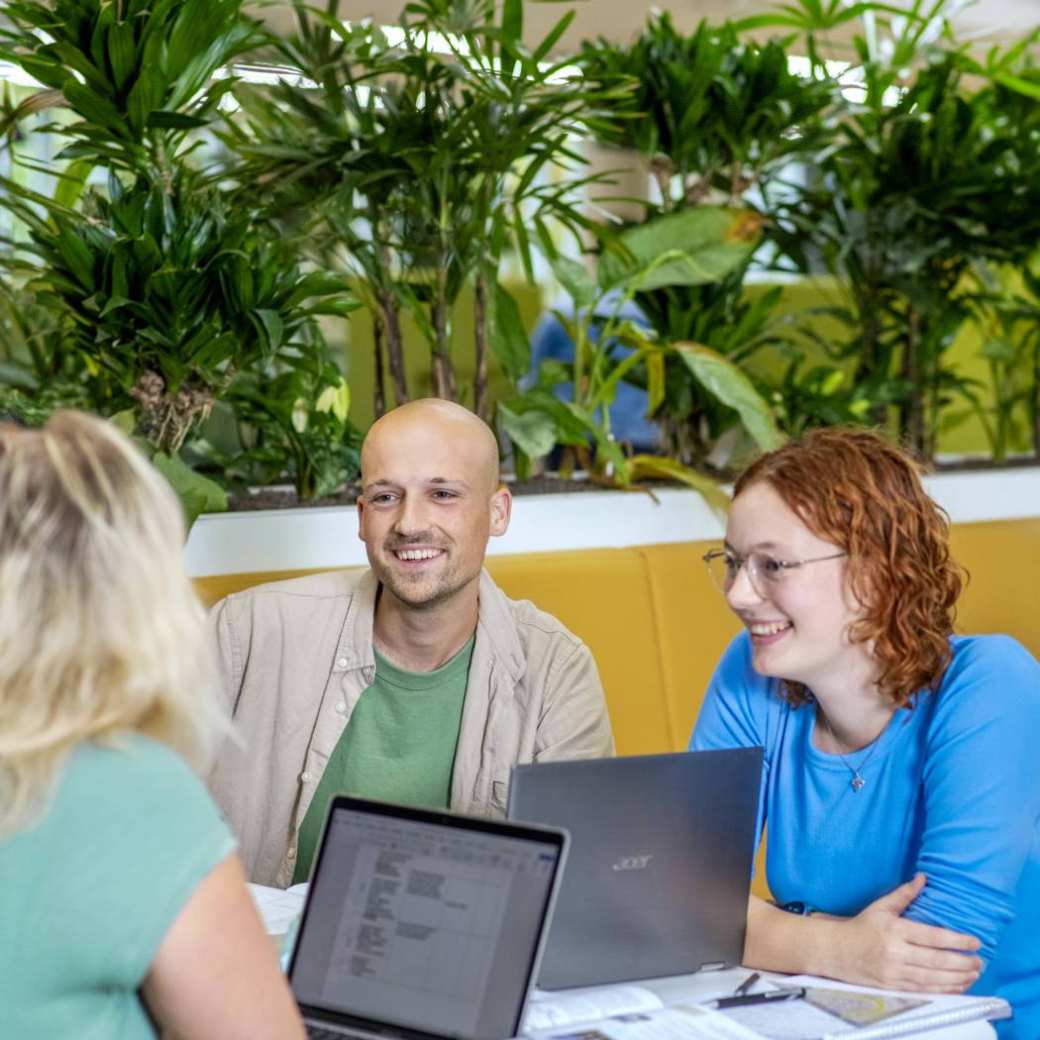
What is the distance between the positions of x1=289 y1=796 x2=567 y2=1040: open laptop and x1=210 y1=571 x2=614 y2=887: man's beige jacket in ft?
2.38

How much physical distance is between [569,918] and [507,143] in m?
1.71

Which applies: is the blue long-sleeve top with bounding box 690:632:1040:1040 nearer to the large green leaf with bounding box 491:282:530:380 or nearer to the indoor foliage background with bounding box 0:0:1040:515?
the indoor foliage background with bounding box 0:0:1040:515

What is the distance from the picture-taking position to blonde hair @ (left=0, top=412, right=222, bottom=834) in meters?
1.03

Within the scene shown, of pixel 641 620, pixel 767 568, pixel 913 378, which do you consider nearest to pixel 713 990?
pixel 767 568

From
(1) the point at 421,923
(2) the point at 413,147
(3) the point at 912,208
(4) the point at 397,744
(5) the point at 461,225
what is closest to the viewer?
(1) the point at 421,923

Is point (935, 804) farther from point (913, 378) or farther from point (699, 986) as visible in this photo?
point (913, 378)

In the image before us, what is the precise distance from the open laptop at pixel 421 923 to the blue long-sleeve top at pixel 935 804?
1.80 ft

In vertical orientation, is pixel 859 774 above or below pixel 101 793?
below

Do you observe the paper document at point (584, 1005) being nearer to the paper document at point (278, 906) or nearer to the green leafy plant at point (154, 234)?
the paper document at point (278, 906)

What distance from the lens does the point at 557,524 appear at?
3.06 metres

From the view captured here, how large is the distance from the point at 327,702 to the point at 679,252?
1476 mm

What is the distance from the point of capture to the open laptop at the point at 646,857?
1477 millimetres

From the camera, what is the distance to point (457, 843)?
1355 mm

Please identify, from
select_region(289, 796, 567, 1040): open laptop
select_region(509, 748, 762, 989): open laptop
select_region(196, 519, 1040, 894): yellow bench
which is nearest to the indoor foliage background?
select_region(196, 519, 1040, 894): yellow bench
